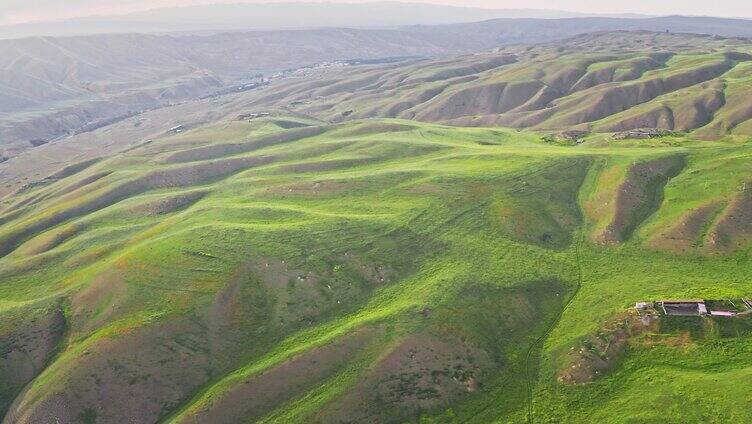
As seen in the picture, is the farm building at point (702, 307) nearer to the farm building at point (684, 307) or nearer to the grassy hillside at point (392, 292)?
the farm building at point (684, 307)

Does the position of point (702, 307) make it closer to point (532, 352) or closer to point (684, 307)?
point (684, 307)

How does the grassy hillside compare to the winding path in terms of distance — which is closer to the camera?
the winding path

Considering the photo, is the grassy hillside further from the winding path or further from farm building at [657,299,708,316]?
farm building at [657,299,708,316]

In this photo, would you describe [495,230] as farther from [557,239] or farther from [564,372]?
[564,372]

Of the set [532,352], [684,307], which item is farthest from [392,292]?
[684,307]

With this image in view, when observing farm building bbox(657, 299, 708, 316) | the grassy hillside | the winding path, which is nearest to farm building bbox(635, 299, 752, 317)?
farm building bbox(657, 299, 708, 316)

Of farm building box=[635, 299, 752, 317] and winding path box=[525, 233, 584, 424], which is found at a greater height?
farm building box=[635, 299, 752, 317]

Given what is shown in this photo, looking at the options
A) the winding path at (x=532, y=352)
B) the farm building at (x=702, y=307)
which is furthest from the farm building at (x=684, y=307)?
the winding path at (x=532, y=352)

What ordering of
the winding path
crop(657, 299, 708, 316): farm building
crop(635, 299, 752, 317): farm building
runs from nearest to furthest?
the winding path < crop(635, 299, 752, 317): farm building < crop(657, 299, 708, 316): farm building
